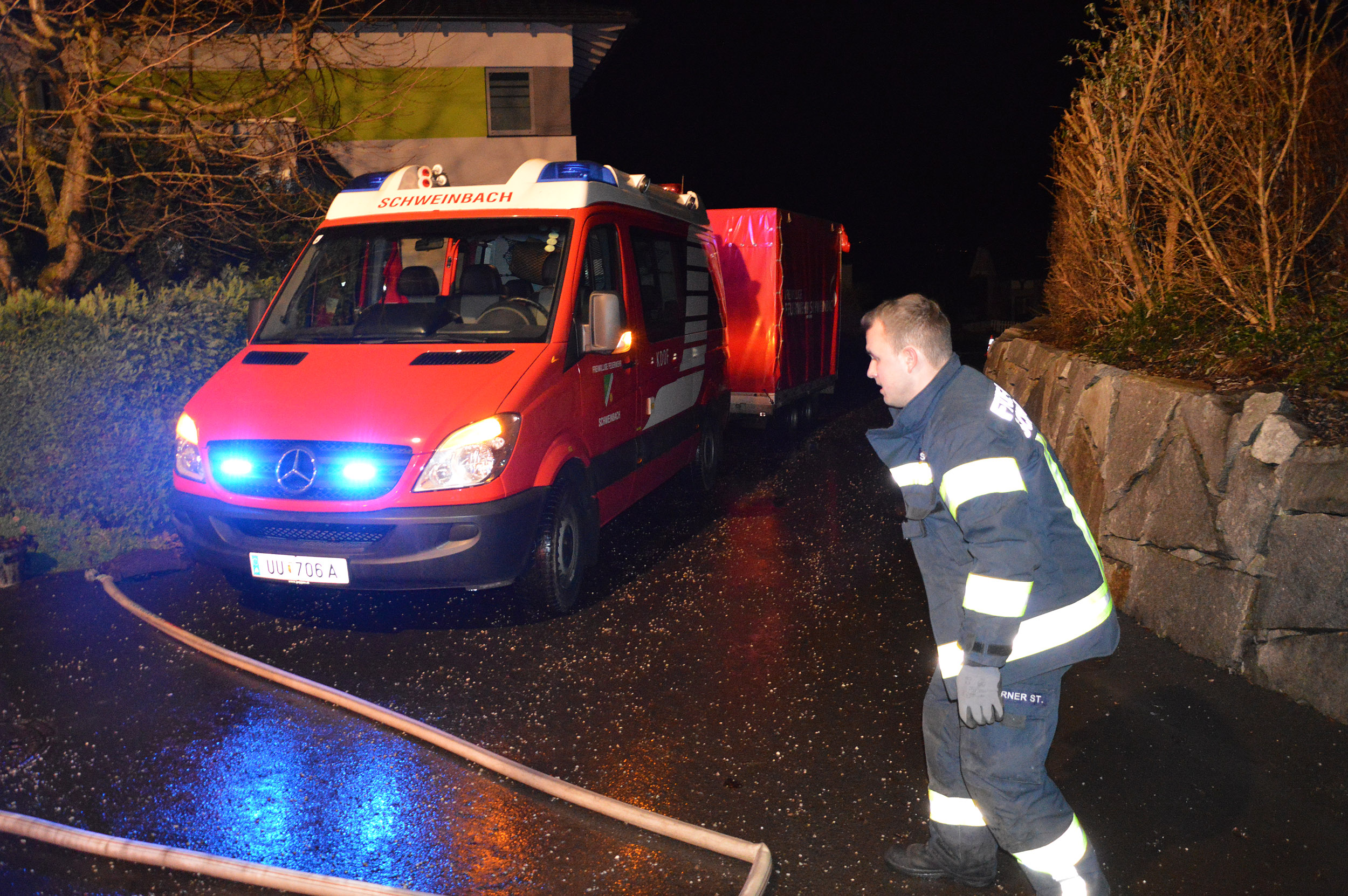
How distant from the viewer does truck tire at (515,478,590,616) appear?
578 cm

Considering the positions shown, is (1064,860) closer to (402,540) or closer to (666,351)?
(402,540)

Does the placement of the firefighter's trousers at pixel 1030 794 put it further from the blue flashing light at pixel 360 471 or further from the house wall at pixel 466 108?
the house wall at pixel 466 108

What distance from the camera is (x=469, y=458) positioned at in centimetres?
529

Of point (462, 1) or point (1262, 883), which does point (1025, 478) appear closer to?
point (1262, 883)

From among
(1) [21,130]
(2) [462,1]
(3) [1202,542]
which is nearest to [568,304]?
(3) [1202,542]

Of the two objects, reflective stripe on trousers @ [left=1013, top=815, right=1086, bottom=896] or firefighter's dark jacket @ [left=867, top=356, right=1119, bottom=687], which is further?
reflective stripe on trousers @ [left=1013, top=815, right=1086, bottom=896]

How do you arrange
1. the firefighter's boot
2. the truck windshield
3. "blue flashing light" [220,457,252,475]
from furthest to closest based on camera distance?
the truck windshield → "blue flashing light" [220,457,252,475] → the firefighter's boot

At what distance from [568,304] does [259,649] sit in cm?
256

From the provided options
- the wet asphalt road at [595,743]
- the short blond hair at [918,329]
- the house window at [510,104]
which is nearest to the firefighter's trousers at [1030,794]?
the wet asphalt road at [595,743]

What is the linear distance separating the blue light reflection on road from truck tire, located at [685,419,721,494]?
5054mm

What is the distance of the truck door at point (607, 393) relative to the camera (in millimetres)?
6320

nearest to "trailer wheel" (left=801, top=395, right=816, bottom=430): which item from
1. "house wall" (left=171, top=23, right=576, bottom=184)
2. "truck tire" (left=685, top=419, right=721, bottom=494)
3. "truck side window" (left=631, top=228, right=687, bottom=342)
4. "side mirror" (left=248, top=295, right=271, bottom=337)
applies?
"truck tire" (left=685, top=419, right=721, bottom=494)

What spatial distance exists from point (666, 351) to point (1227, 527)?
159 inches

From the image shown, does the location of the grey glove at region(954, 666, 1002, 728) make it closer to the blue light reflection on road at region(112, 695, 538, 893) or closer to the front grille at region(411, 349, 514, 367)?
the blue light reflection on road at region(112, 695, 538, 893)
